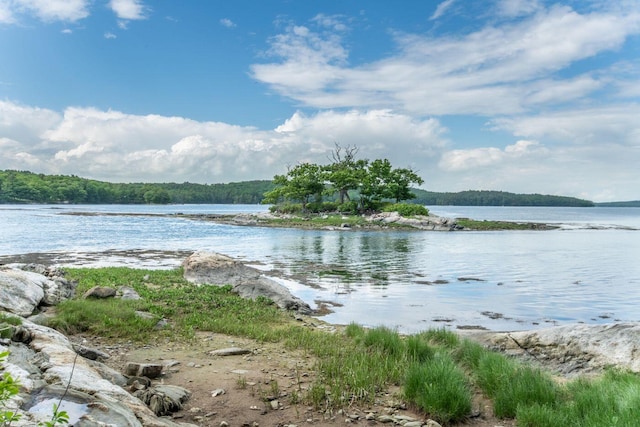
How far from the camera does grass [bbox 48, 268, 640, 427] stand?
703 cm

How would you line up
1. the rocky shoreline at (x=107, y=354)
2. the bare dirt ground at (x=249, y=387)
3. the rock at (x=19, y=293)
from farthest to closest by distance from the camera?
the rock at (x=19, y=293)
the bare dirt ground at (x=249, y=387)
the rocky shoreline at (x=107, y=354)

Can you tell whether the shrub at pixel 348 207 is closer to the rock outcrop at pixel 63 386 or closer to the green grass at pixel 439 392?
the green grass at pixel 439 392

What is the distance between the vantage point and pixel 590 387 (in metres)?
7.96

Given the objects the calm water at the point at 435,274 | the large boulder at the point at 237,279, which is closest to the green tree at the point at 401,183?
the calm water at the point at 435,274

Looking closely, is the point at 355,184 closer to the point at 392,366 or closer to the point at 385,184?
the point at 385,184

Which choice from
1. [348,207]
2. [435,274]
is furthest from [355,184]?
[435,274]

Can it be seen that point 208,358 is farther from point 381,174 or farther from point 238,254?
point 381,174

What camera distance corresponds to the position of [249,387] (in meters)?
8.02

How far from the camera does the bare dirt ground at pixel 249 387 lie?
22.6 ft

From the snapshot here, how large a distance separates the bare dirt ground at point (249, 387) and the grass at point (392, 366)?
19cm

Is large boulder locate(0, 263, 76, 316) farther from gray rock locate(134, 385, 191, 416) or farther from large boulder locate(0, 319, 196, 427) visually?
gray rock locate(134, 385, 191, 416)

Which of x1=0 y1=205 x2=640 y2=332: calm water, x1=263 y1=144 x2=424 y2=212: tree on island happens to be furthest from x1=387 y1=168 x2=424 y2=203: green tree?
x1=0 y1=205 x2=640 y2=332: calm water

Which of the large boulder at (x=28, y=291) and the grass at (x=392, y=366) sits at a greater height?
the large boulder at (x=28, y=291)

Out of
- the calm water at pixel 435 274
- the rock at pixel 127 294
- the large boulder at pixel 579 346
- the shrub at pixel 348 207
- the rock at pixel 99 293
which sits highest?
the shrub at pixel 348 207
